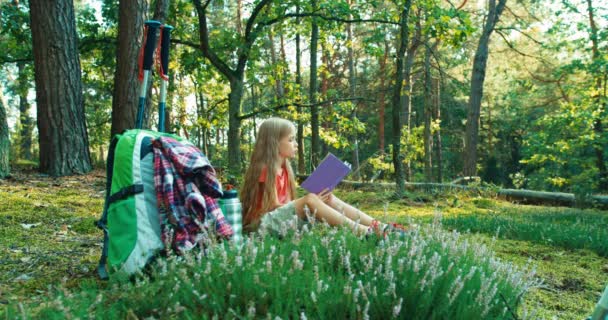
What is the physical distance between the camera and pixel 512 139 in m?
30.4

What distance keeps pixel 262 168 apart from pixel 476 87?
12.9m

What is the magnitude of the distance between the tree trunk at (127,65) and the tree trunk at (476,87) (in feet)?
35.6

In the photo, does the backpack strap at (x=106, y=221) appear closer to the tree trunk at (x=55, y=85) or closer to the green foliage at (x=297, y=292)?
the green foliage at (x=297, y=292)

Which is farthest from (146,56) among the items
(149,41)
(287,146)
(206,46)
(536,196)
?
(536,196)

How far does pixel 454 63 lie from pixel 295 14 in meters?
8.92

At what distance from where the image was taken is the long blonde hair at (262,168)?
166 inches

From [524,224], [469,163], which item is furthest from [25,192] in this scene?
[469,163]

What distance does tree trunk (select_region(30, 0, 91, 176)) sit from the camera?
7.38m

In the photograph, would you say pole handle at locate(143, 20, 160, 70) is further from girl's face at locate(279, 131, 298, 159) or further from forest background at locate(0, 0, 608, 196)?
forest background at locate(0, 0, 608, 196)

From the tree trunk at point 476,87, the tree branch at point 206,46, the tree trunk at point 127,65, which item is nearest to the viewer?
the tree trunk at point 127,65

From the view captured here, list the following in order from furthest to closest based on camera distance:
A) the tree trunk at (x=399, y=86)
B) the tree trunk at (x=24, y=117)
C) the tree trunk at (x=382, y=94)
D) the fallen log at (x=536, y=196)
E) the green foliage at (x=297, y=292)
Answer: the tree trunk at (x=382, y=94) < the tree trunk at (x=24, y=117) < the fallen log at (x=536, y=196) < the tree trunk at (x=399, y=86) < the green foliage at (x=297, y=292)

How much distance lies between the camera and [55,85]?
24.4ft

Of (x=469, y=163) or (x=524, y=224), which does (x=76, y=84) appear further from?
(x=469, y=163)

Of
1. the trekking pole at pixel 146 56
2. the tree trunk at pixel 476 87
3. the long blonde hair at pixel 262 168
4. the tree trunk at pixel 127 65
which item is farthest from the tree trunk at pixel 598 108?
the trekking pole at pixel 146 56
